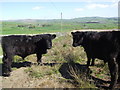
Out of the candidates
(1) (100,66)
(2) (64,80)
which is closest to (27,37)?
(2) (64,80)

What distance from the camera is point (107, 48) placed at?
6.29 meters

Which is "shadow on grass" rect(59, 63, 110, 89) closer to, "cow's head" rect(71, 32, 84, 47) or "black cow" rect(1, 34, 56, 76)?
"cow's head" rect(71, 32, 84, 47)

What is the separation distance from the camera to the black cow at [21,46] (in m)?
7.73

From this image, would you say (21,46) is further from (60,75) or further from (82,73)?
(82,73)

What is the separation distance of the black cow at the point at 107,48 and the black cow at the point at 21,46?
2.36 meters

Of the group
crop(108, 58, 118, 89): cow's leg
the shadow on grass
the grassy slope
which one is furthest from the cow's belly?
crop(108, 58, 118, 89): cow's leg

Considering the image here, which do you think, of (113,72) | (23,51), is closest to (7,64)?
(23,51)

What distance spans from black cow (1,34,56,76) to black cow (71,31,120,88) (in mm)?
2362

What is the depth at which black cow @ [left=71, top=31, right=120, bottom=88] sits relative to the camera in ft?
19.7

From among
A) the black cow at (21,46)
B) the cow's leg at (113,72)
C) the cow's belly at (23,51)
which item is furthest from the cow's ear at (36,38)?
the cow's leg at (113,72)

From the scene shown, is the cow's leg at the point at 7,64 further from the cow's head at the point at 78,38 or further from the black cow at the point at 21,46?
the cow's head at the point at 78,38

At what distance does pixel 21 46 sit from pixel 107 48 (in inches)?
165

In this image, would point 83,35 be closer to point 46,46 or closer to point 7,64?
point 46,46

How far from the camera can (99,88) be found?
19.9ft
